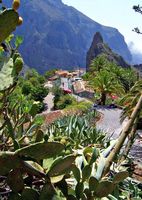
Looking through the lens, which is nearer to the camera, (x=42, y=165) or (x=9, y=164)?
(x=9, y=164)

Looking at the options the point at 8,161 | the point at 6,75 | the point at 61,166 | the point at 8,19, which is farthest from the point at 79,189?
the point at 8,19

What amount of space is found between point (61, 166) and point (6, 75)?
1.18 ft

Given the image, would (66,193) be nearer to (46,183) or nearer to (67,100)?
(46,183)

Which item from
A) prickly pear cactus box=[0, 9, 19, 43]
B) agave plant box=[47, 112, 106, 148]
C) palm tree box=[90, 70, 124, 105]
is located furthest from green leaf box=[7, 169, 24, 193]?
palm tree box=[90, 70, 124, 105]

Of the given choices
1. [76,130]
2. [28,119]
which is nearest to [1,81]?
[28,119]

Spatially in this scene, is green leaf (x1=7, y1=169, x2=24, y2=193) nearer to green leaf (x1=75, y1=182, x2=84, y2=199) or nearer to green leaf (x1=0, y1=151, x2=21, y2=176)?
green leaf (x1=0, y1=151, x2=21, y2=176)

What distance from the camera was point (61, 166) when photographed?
144 cm

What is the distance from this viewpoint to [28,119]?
2.15m

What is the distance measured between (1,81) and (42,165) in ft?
1.19

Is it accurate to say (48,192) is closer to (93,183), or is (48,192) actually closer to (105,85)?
(93,183)

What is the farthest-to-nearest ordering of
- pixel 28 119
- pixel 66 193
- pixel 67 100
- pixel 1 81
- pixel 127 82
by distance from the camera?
pixel 67 100
pixel 127 82
pixel 28 119
pixel 66 193
pixel 1 81

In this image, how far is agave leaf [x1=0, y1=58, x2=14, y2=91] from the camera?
137 cm

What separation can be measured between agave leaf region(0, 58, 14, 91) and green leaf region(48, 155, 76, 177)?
31 cm

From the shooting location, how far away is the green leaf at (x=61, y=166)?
1.41 metres
